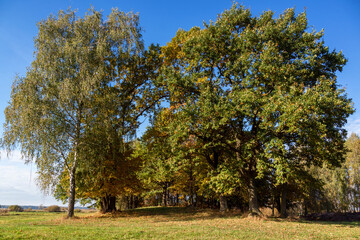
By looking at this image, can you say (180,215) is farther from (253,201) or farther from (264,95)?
(264,95)

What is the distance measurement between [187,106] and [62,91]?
11349 millimetres

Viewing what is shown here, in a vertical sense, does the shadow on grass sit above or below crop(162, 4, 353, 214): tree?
below

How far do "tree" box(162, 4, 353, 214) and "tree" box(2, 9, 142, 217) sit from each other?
24.2 ft

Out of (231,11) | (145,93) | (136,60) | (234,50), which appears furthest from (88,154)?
(231,11)

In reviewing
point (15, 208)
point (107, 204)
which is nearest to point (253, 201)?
point (107, 204)

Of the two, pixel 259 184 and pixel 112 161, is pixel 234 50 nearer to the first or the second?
pixel 112 161

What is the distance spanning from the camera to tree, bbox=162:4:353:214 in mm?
17062

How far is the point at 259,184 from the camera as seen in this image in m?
31.4

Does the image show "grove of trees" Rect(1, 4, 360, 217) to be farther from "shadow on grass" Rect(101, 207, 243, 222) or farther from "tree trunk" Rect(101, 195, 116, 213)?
"shadow on grass" Rect(101, 207, 243, 222)

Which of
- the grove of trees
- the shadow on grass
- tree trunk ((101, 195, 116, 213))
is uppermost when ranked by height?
the grove of trees

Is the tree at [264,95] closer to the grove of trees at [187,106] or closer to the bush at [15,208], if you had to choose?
the grove of trees at [187,106]

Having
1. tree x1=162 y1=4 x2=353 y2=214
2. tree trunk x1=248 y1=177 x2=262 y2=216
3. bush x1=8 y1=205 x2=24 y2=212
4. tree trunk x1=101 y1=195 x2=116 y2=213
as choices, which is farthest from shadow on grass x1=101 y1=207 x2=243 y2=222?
bush x1=8 y1=205 x2=24 y2=212

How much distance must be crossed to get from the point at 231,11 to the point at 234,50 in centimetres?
452

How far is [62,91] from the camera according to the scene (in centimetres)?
2097
